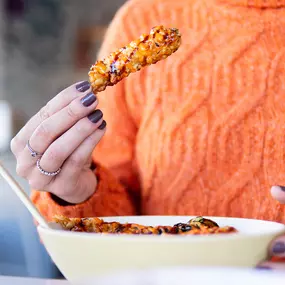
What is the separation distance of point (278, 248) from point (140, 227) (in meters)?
0.12

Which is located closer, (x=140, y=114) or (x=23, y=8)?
(x=140, y=114)

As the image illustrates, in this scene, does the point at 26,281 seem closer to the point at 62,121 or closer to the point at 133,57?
the point at 62,121

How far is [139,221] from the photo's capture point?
0.54 m

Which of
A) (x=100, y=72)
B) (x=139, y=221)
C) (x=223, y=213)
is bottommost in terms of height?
(x=223, y=213)

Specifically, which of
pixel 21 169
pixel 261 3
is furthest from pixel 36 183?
pixel 261 3

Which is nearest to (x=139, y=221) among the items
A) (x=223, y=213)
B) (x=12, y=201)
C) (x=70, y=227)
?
(x=70, y=227)

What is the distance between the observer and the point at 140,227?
49 centimetres

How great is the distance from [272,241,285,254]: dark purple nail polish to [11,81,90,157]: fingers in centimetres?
24

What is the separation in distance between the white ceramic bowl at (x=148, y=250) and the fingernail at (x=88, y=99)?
16 centimetres

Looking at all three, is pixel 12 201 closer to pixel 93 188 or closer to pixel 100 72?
pixel 93 188

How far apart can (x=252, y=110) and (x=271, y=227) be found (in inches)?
14.7

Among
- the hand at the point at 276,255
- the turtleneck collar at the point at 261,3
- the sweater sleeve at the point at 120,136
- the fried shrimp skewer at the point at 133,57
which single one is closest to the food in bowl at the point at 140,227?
the hand at the point at 276,255

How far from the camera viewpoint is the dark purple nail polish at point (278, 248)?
43cm

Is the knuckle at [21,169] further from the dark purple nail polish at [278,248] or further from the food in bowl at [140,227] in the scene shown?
the dark purple nail polish at [278,248]
